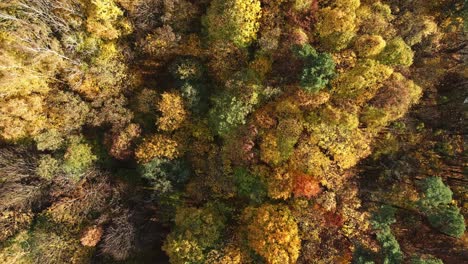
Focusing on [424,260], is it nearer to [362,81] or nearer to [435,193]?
[435,193]

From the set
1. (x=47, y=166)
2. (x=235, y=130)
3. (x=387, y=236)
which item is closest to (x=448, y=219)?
(x=387, y=236)

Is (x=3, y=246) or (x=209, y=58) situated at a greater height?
(x=209, y=58)

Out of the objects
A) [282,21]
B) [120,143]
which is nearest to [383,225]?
[282,21]

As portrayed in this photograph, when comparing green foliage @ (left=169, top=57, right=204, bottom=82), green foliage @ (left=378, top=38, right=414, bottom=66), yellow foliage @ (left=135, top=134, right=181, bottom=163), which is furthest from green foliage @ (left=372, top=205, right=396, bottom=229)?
green foliage @ (left=169, top=57, right=204, bottom=82)

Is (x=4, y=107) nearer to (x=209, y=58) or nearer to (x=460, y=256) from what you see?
(x=209, y=58)

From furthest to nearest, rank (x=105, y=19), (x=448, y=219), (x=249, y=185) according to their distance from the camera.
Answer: (x=105, y=19)
(x=249, y=185)
(x=448, y=219)

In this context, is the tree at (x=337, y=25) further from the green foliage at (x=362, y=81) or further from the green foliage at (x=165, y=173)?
the green foliage at (x=165, y=173)

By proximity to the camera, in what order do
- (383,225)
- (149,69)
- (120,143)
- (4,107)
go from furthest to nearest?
1. (149,69)
2. (120,143)
3. (4,107)
4. (383,225)
